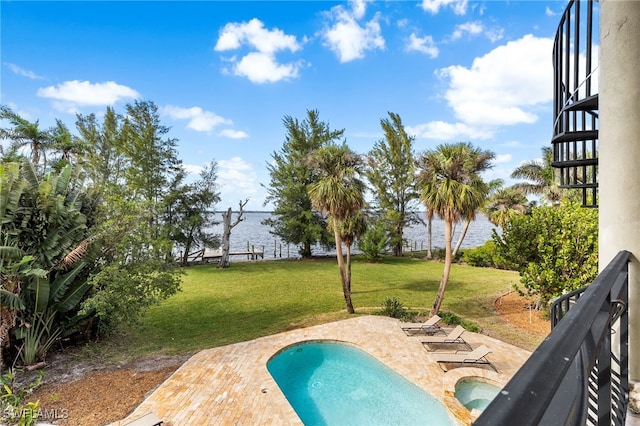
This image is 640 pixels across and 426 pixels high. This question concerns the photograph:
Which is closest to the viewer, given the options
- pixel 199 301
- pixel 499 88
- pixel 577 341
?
pixel 577 341

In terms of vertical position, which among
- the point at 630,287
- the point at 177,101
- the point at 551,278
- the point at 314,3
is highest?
the point at 314,3

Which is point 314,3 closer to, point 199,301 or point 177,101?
point 177,101

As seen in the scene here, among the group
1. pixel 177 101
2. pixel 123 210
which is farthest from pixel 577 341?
pixel 177 101

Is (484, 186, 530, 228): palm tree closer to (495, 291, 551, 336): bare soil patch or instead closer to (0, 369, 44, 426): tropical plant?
(495, 291, 551, 336): bare soil patch

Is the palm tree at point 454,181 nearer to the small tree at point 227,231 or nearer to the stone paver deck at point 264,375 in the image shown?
the stone paver deck at point 264,375

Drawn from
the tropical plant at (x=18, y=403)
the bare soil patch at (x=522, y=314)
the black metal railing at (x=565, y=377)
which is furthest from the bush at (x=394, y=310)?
the black metal railing at (x=565, y=377)

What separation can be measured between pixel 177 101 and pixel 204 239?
408 inches

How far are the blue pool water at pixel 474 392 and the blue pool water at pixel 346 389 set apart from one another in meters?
0.83

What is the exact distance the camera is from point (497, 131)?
61.6ft

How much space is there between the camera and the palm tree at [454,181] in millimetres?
10547

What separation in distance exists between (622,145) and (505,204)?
25844 millimetres

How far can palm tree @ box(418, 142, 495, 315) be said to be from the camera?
34.6 feet

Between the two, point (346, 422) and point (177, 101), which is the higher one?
point (177, 101)

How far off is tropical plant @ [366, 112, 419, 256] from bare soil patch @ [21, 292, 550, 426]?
22.2m
